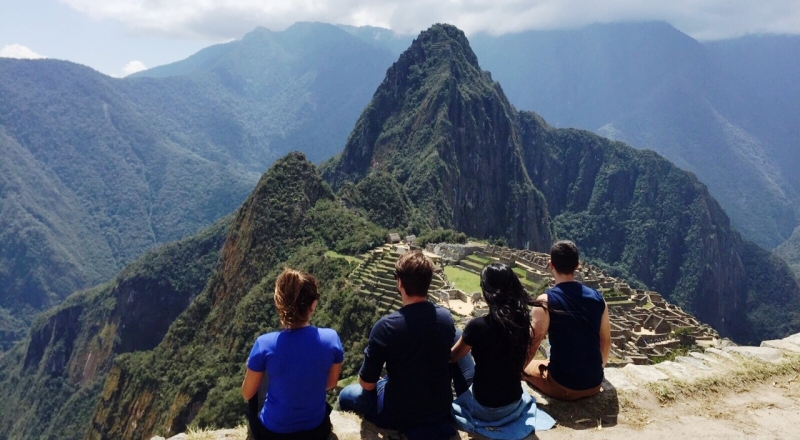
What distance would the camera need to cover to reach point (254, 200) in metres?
51.7

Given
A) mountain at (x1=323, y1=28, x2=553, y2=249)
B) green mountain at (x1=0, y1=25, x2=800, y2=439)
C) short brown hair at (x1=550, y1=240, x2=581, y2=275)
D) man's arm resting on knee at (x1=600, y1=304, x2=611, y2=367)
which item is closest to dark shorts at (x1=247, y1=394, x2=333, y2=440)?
short brown hair at (x1=550, y1=240, x2=581, y2=275)

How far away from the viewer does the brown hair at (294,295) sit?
4.34m

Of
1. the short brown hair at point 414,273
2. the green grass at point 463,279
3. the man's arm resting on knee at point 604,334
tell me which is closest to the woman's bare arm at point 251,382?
the short brown hair at point 414,273

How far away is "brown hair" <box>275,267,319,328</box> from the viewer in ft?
14.2

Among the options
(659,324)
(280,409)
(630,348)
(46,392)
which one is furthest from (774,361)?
(46,392)

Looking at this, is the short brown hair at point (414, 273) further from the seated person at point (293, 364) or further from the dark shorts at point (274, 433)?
the dark shorts at point (274, 433)

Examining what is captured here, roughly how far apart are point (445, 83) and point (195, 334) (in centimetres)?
7318

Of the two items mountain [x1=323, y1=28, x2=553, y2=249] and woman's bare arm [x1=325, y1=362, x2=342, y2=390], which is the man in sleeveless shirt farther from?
mountain [x1=323, y1=28, x2=553, y2=249]

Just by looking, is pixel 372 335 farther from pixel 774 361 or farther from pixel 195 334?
pixel 195 334

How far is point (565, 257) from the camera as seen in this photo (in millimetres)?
5465

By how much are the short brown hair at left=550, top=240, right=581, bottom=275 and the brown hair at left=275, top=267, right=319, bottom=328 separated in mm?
2772

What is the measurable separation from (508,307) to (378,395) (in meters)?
1.67

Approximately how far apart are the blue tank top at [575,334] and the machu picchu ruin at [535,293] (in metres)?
12.8

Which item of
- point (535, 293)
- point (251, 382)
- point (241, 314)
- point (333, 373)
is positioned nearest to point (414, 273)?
point (333, 373)
